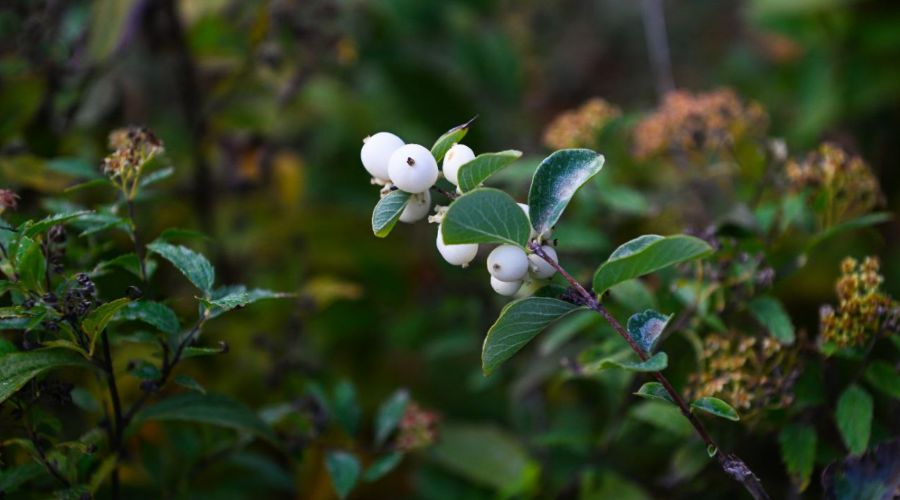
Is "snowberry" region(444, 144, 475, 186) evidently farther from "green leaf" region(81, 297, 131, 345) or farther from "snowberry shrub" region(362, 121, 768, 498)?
"green leaf" region(81, 297, 131, 345)

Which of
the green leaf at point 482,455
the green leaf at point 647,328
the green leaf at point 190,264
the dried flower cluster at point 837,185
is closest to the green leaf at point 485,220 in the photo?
→ the green leaf at point 647,328

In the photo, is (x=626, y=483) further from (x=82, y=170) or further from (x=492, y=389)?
(x=82, y=170)

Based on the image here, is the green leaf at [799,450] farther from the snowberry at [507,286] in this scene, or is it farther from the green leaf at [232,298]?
the green leaf at [232,298]

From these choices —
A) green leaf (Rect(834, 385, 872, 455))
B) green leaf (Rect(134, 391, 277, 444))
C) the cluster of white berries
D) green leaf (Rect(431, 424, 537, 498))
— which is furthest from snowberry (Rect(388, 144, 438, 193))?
green leaf (Rect(431, 424, 537, 498))

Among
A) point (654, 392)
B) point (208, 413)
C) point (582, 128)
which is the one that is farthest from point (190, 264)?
point (582, 128)

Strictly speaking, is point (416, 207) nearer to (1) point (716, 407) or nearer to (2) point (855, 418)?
(1) point (716, 407)

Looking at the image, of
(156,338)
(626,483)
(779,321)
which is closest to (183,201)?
(156,338)
